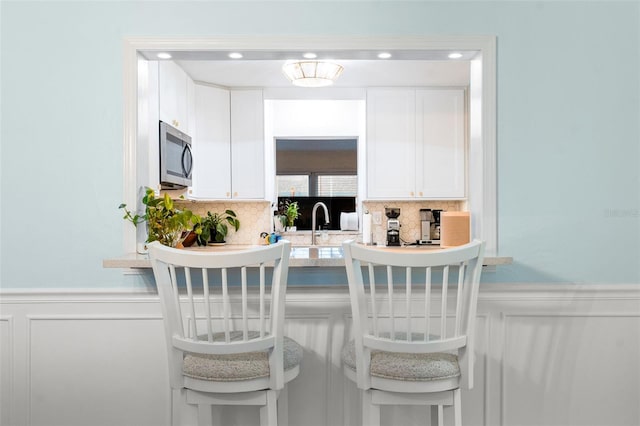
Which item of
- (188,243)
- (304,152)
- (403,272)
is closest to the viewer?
(403,272)

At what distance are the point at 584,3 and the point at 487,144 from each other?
30.2 inches

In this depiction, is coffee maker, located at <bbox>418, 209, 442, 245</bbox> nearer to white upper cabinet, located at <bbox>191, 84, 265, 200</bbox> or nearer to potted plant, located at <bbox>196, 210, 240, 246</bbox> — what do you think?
white upper cabinet, located at <bbox>191, 84, 265, 200</bbox>

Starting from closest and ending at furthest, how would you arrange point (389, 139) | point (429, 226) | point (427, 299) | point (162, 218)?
point (427, 299) < point (162, 218) < point (389, 139) < point (429, 226)

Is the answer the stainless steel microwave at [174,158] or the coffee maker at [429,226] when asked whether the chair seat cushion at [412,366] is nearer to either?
the stainless steel microwave at [174,158]

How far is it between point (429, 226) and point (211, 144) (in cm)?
217

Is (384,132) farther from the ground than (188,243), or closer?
farther from the ground

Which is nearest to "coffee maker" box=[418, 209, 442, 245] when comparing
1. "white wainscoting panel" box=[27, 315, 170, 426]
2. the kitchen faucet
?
the kitchen faucet

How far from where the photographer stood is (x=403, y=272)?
2.05m

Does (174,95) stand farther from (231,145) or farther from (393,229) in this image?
(393,229)

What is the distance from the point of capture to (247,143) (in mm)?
4289

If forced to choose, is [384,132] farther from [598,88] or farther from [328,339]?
[328,339]

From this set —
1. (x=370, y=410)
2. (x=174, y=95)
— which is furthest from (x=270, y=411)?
(x=174, y=95)

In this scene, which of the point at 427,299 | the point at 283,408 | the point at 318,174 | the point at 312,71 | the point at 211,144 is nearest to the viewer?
the point at 427,299

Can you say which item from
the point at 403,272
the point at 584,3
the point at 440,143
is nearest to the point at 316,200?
the point at 440,143
